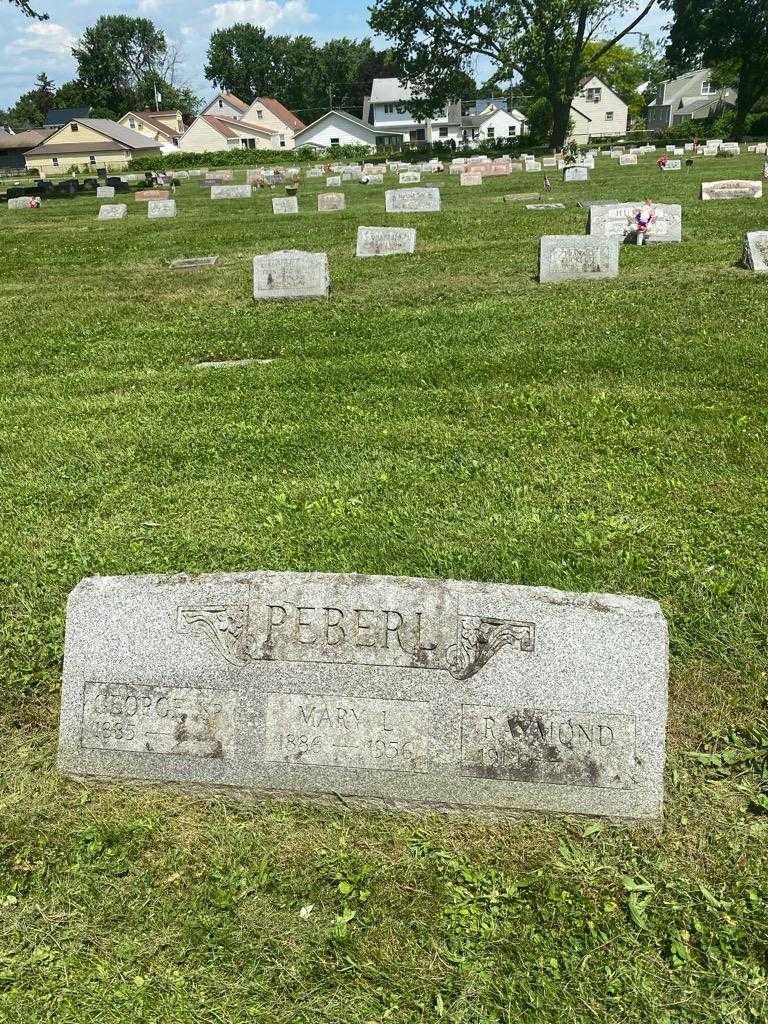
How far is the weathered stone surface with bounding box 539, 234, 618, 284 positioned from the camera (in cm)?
1188

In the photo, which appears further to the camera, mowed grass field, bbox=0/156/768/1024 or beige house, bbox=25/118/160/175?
beige house, bbox=25/118/160/175

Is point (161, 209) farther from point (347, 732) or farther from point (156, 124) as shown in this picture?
point (156, 124)

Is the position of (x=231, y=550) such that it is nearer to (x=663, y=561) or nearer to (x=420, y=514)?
(x=420, y=514)

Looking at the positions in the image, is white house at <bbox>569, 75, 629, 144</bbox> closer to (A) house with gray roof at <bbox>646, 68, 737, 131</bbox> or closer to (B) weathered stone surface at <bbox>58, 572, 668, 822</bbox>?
(A) house with gray roof at <bbox>646, 68, 737, 131</bbox>

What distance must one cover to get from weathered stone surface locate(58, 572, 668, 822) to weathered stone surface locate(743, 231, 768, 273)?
1095 cm

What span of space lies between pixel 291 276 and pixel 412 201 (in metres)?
12.7

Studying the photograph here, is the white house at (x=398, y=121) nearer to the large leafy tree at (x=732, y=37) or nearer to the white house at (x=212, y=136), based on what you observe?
the white house at (x=212, y=136)

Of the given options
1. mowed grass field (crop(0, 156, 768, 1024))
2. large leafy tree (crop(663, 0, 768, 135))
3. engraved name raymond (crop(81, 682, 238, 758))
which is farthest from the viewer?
large leafy tree (crop(663, 0, 768, 135))

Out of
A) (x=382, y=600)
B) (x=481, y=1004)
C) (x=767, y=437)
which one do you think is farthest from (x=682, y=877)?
(x=767, y=437)

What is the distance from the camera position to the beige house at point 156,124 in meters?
95.4

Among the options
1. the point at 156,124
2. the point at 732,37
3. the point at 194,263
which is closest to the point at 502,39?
the point at 732,37

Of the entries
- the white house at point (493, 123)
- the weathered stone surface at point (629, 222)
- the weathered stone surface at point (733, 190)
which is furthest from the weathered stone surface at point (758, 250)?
the white house at point (493, 123)

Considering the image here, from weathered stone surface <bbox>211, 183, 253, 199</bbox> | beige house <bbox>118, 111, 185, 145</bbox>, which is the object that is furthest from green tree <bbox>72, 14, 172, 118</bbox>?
weathered stone surface <bbox>211, 183, 253, 199</bbox>

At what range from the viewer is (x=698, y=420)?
6457 mm
